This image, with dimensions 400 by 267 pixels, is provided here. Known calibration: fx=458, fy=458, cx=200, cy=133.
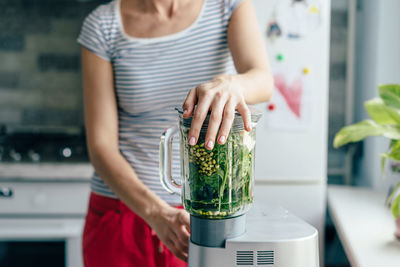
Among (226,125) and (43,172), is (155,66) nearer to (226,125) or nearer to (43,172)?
(226,125)

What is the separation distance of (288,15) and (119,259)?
1.28 metres

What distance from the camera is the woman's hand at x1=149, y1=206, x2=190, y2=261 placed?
68cm

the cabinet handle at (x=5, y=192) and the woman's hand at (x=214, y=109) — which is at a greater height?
the woman's hand at (x=214, y=109)

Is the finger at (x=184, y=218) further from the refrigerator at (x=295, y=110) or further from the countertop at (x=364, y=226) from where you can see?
the refrigerator at (x=295, y=110)

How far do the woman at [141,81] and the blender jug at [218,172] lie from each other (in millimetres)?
299

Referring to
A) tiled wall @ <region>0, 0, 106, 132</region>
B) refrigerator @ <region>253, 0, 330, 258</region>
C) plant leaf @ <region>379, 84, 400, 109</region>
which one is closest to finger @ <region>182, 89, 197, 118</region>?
plant leaf @ <region>379, 84, 400, 109</region>

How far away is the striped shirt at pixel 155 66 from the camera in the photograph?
0.94 meters

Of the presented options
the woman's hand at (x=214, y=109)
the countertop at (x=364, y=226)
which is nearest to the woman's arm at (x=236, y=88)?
the woman's hand at (x=214, y=109)

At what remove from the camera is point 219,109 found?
55 centimetres

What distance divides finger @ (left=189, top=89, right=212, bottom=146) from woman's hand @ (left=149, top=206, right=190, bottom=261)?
0.58ft

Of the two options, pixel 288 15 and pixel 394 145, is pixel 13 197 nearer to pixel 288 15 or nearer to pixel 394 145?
pixel 288 15

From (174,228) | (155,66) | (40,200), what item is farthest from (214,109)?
(40,200)

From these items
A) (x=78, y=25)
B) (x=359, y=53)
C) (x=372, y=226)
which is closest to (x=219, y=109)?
(x=372, y=226)

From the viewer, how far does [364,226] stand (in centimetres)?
144
